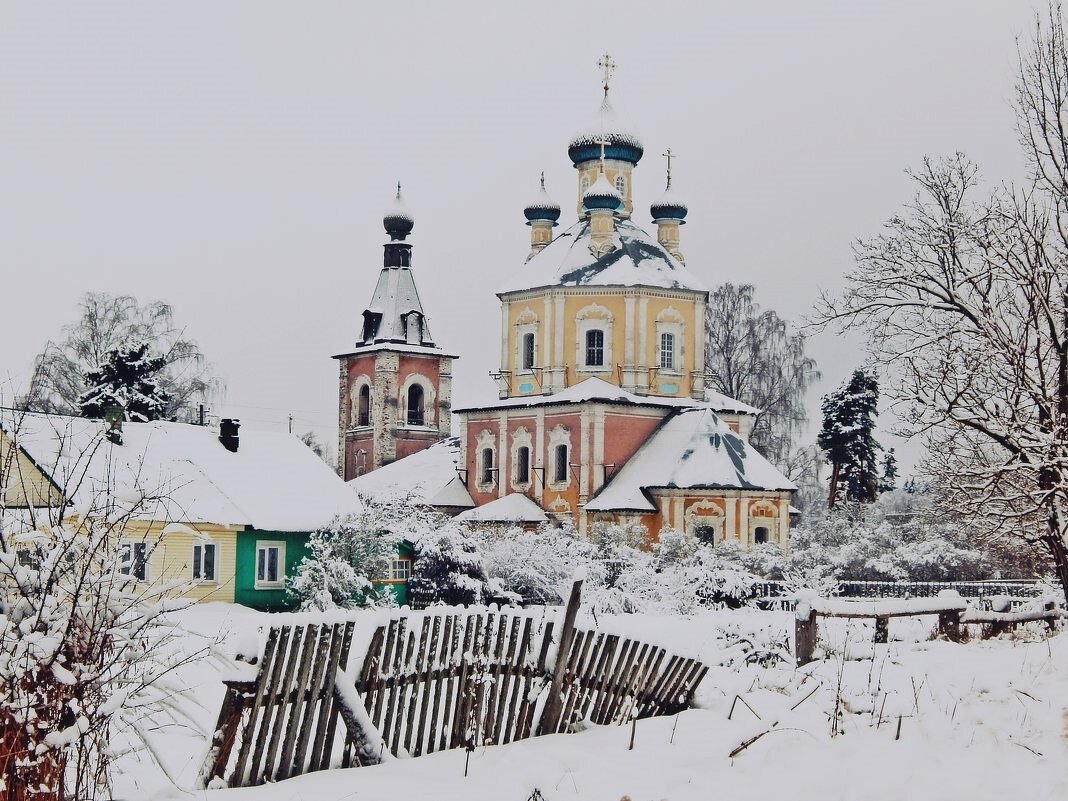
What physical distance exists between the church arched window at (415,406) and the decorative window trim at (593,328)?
13169 millimetres

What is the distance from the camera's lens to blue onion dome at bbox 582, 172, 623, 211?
44591mm

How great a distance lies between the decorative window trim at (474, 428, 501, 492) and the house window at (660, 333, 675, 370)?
19.4ft

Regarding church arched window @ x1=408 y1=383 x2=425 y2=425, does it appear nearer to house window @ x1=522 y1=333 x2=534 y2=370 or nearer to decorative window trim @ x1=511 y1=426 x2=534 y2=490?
house window @ x1=522 y1=333 x2=534 y2=370

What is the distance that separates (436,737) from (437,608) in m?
0.78

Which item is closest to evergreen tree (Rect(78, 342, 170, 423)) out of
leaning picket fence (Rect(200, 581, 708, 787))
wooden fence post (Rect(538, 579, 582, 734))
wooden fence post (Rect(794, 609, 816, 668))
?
wooden fence post (Rect(794, 609, 816, 668))

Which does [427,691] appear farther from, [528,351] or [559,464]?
[528,351]

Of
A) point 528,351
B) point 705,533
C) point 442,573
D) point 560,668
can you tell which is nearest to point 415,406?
point 528,351

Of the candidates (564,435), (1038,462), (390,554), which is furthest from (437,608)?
(564,435)

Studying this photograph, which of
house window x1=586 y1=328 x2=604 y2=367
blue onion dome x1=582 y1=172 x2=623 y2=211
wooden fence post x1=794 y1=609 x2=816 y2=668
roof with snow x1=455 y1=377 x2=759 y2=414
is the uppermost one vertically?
blue onion dome x1=582 y1=172 x2=623 y2=211

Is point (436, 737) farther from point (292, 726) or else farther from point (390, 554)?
point (390, 554)

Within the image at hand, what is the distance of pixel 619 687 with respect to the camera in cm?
911

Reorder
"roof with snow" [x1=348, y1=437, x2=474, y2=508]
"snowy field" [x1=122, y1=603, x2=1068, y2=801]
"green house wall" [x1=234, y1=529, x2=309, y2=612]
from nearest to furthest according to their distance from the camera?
"snowy field" [x1=122, y1=603, x2=1068, y2=801]
"green house wall" [x1=234, y1=529, x2=309, y2=612]
"roof with snow" [x1=348, y1=437, x2=474, y2=508]

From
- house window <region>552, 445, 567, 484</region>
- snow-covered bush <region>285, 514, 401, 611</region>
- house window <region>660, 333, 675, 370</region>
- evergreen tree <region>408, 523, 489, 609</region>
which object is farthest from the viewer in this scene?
house window <region>660, 333, 675, 370</region>

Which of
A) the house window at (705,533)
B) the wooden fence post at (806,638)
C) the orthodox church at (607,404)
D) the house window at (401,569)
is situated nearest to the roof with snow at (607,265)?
the orthodox church at (607,404)
